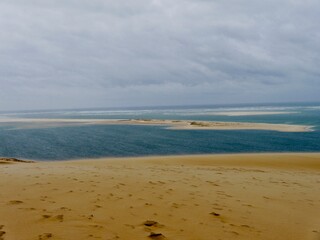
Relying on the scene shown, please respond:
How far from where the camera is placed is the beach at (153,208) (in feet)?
22.7

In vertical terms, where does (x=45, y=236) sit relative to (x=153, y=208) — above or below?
above

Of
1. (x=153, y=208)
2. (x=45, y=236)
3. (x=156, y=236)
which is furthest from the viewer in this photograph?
(x=153, y=208)

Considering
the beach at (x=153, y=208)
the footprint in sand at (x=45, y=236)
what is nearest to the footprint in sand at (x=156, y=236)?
the beach at (x=153, y=208)

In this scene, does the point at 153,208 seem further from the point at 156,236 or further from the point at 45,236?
the point at 45,236

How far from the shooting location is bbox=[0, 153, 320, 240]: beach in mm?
6922

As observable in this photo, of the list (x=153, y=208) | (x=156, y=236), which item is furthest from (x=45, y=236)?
(x=153, y=208)

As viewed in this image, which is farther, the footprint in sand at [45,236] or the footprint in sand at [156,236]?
the footprint in sand at [156,236]

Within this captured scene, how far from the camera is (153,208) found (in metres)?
8.57

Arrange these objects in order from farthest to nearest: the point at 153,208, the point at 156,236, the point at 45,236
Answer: the point at 153,208, the point at 156,236, the point at 45,236

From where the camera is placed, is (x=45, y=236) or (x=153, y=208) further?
(x=153, y=208)

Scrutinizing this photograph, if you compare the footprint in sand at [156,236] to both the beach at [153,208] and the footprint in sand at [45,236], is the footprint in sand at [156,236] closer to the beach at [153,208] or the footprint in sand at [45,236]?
the beach at [153,208]

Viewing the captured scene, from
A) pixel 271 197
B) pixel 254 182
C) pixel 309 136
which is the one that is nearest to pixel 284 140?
pixel 309 136

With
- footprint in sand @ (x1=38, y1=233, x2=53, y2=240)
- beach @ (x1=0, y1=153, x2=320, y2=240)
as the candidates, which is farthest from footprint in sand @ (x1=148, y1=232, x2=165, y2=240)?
footprint in sand @ (x1=38, y1=233, x2=53, y2=240)

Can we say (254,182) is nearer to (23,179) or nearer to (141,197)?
(141,197)
